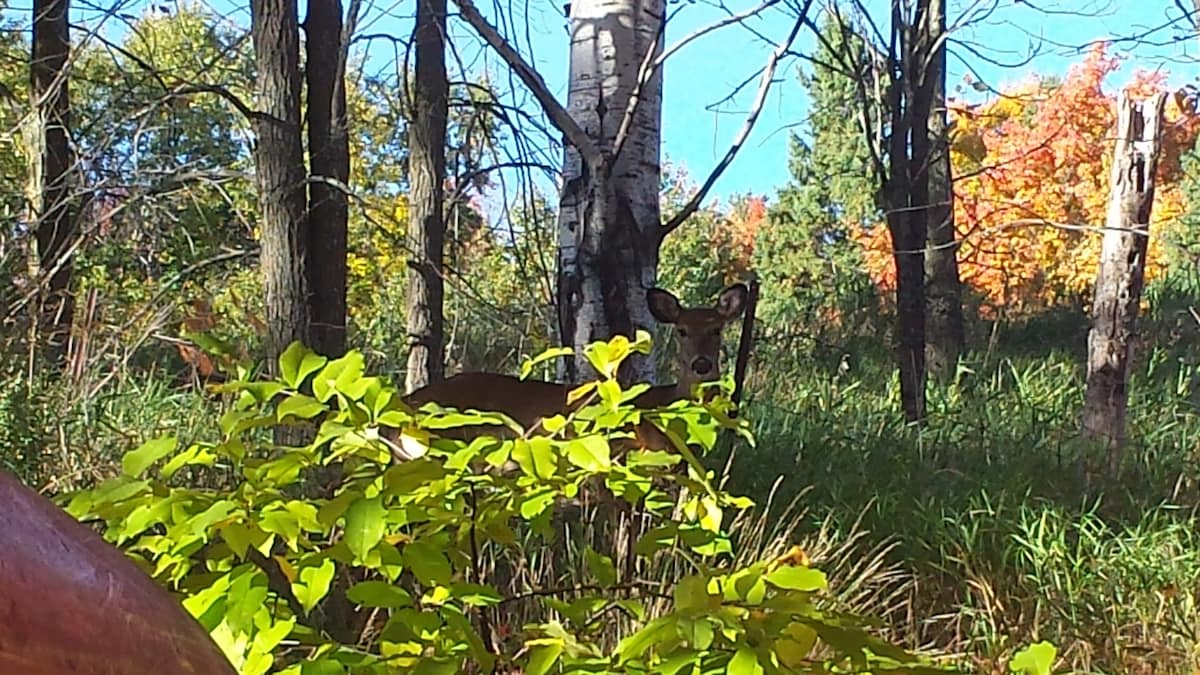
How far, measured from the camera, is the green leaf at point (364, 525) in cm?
123

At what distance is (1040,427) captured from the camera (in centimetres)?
775

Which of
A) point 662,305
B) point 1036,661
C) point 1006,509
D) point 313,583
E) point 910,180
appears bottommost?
point 1006,509

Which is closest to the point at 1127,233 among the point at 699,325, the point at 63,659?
the point at 699,325

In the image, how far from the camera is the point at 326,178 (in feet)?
16.8

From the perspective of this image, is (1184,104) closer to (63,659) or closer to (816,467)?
(816,467)

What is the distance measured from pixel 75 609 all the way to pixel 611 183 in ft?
11.5

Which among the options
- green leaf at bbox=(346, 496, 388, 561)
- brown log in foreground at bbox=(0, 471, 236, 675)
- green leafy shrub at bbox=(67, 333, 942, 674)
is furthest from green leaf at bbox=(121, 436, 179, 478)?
brown log in foreground at bbox=(0, 471, 236, 675)

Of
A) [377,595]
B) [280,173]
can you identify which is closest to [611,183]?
[280,173]

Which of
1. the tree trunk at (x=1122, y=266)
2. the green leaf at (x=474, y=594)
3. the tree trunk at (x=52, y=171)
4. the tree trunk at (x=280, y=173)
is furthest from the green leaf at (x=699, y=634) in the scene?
the tree trunk at (x=1122, y=266)

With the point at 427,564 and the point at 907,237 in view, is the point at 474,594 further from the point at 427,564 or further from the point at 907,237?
the point at 907,237

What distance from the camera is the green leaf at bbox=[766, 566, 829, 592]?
4.56 ft

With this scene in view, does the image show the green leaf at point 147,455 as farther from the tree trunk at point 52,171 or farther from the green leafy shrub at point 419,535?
the tree trunk at point 52,171

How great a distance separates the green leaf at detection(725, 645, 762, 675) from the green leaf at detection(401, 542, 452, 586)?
0.35 metres

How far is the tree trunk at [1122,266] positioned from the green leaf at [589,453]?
632 centimetres
